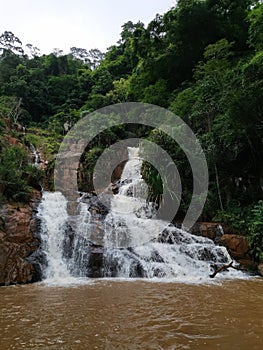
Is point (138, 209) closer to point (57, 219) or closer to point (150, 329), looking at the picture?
point (57, 219)

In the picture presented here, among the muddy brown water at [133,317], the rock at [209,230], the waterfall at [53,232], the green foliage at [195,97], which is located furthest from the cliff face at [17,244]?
the rock at [209,230]

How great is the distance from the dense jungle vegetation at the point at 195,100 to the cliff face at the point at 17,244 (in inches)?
50.1

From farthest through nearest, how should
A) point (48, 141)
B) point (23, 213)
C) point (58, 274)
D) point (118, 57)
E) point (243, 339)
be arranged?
point (118, 57) → point (48, 141) → point (23, 213) → point (58, 274) → point (243, 339)

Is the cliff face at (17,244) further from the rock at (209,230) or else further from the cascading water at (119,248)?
the rock at (209,230)

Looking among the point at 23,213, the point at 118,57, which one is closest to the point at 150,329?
the point at 23,213

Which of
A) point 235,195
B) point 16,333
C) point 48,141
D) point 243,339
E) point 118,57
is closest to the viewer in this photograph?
point 243,339

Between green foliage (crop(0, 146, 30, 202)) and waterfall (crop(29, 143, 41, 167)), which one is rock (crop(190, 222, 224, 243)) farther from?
waterfall (crop(29, 143, 41, 167))

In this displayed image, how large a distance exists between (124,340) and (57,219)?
7210 millimetres

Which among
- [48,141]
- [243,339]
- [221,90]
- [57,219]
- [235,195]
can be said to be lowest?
[243,339]

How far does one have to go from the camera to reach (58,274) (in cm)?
771

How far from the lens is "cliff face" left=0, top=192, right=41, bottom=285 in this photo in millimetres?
7203

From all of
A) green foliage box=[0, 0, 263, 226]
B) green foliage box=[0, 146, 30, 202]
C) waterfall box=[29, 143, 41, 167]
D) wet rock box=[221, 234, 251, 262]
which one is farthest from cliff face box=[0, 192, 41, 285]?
waterfall box=[29, 143, 41, 167]

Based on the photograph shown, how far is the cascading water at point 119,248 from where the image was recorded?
7758mm

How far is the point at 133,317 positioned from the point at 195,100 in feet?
35.2
